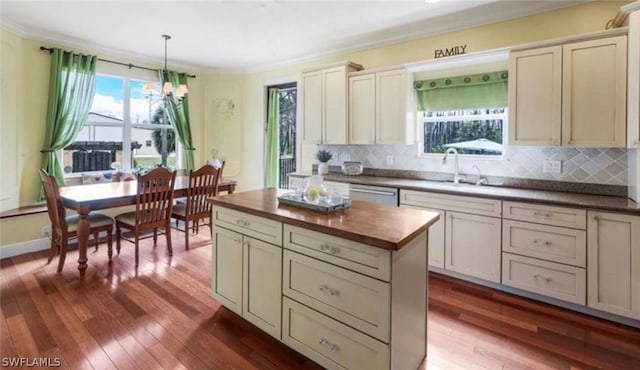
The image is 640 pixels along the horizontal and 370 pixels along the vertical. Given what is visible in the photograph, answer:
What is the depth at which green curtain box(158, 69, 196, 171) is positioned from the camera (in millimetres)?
5373

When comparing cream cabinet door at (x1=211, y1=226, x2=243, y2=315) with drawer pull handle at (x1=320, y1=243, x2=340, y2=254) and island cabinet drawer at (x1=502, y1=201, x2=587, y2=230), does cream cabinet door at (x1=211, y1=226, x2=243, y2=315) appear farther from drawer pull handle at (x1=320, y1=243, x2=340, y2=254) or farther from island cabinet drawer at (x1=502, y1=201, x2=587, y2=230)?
island cabinet drawer at (x1=502, y1=201, x2=587, y2=230)

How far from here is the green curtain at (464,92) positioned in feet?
11.1

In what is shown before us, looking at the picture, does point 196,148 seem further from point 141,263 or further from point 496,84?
point 496,84

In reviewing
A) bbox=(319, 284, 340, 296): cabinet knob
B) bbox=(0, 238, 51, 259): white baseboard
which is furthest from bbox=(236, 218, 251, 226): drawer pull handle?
bbox=(0, 238, 51, 259): white baseboard

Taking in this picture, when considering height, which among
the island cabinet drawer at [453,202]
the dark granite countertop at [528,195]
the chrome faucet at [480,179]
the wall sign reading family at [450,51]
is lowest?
the island cabinet drawer at [453,202]

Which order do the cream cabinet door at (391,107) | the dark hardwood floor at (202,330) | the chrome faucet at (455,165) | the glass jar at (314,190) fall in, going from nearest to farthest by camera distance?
the dark hardwood floor at (202,330) → the glass jar at (314,190) → the chrome faucet at (455,165) → the cream cabinet door at (391,107)

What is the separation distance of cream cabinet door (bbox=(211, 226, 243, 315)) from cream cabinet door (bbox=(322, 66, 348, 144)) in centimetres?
228

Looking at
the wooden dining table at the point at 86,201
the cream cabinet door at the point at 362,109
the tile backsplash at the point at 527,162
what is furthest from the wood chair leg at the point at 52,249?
the tile backsplash at the point at 527,162

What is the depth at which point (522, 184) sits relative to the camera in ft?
10.8

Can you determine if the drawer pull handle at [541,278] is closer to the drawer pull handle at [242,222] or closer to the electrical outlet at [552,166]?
the electrical outlet at [552,166]

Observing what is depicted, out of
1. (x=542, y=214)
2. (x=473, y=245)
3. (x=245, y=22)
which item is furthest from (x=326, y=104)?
(x=542, y=214)

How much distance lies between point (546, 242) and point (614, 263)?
426 millimetres

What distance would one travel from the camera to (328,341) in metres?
1.81

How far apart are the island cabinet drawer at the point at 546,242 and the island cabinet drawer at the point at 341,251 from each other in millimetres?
1834
